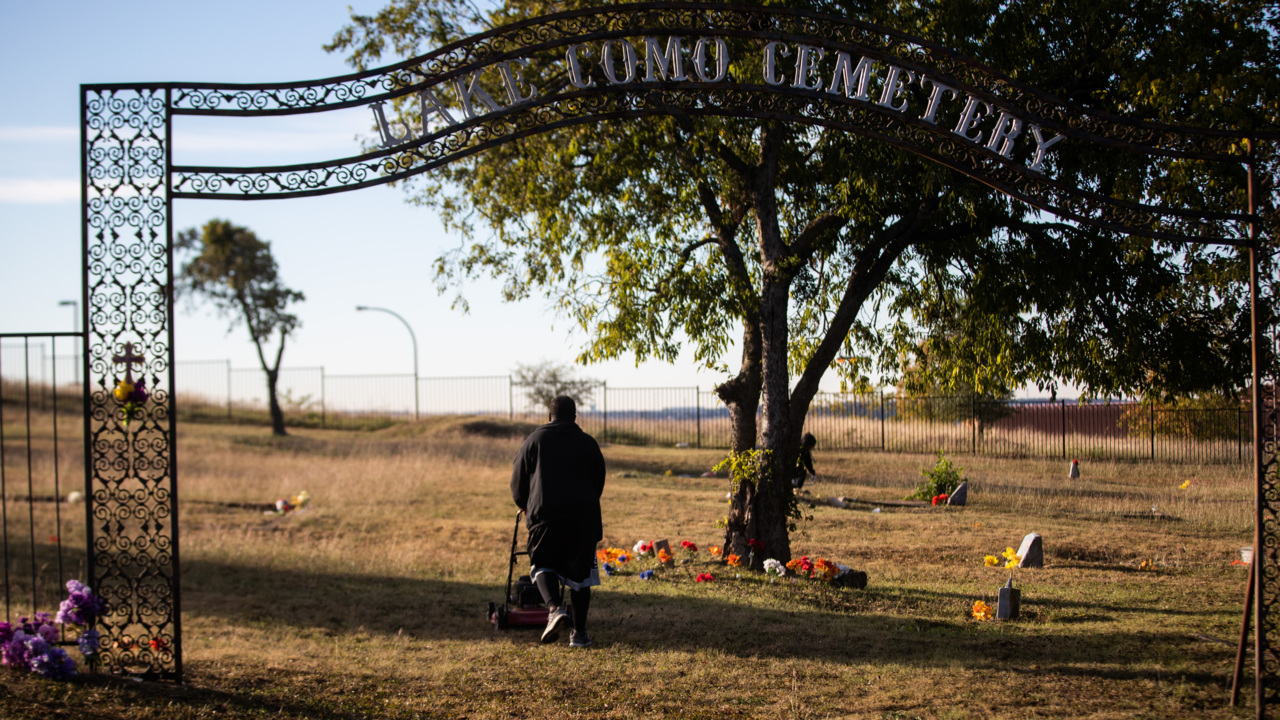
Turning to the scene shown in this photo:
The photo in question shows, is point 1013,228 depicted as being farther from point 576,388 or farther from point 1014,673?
point 576,388

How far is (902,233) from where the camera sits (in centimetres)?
1004

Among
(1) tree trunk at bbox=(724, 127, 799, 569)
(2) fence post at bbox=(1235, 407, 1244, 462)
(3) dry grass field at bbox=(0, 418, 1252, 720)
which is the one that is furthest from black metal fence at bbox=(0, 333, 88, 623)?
(2) fence post at bbox=(1235, 407, 1244, 462)

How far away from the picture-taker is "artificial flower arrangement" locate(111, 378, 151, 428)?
19.5ft

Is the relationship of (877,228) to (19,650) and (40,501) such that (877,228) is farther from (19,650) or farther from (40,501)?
(40,501)

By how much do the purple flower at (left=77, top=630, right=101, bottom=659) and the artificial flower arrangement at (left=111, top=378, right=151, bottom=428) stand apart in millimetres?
1411

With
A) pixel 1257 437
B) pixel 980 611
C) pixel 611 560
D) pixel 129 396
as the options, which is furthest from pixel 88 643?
pixel 1257 437

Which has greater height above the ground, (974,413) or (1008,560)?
(974,413)

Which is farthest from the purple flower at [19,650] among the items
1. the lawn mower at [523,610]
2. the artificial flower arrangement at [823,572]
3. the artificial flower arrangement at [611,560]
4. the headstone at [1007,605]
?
the headstone at [1007,605]

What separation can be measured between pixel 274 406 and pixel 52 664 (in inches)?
1178

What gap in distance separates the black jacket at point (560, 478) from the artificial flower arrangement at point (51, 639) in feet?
9.58

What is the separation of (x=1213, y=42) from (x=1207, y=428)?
866cm

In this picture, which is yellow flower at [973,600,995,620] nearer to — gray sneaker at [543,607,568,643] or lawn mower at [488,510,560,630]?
lawn mower at [488,510,560,630]

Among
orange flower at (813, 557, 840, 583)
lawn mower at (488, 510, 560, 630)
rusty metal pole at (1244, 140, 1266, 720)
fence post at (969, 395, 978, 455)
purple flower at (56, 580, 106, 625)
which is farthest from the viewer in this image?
fence post at (969, 395, 978, 455)

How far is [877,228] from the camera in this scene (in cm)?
1010
